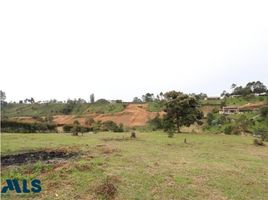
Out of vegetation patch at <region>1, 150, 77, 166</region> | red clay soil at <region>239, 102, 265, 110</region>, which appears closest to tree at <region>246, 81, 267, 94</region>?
red clay soil at <region>239, 102, 265, 110</region>

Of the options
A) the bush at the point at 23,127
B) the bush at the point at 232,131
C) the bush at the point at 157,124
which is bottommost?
the bush at the point at 232,131

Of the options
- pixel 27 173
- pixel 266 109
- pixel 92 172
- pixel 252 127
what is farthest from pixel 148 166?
pixel 266 109

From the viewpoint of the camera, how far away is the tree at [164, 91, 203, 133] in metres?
34.1

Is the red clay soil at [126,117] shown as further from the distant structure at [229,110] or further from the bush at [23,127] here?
the bush at [23,127]

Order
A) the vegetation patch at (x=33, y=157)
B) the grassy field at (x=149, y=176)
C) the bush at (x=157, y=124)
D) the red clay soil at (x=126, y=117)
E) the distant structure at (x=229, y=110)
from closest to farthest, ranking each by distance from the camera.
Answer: the grassy field at (x=149, y=176) → the vegetation patch at (x=33, y=157) → the bush at (x=157, y=124) → the distant structure at (x=229, y=110) → the red clay soil at (x=126, y=117)

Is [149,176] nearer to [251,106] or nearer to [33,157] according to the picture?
[33,157]

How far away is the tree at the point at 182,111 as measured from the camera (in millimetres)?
34125

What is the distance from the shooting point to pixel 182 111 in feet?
113

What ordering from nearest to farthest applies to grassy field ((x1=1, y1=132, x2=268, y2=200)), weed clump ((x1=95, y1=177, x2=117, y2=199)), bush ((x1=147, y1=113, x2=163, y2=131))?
weed clump ((x1=95, y1=177, x2=117, y2=199)), grassy field ((x1=1, y1=132, x2=268, y2=200)), bush ((x1=147, y1=113, x2=163, y2=131))

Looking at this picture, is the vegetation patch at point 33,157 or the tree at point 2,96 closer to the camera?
the vegetation patch at point 33,157

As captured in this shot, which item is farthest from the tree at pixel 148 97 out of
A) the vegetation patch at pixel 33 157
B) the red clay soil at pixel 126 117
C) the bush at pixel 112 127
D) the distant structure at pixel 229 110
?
the vegetation patch at pixel 33 157

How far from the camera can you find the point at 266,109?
3988 cm

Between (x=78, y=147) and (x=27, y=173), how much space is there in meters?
7.23

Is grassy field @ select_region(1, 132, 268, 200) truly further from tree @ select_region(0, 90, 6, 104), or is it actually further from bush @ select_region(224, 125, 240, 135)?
tree @ select_region(0, 90, 6, 104)
